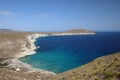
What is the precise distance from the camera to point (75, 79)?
856 inches

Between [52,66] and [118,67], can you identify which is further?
[52,66]

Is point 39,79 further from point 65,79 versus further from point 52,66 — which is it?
point 52,66

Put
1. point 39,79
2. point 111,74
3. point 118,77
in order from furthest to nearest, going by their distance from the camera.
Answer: point 39,79, point 111,74, point 118,77

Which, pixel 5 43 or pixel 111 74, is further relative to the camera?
pixel 5 43

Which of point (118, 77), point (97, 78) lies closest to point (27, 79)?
point (97, 78)

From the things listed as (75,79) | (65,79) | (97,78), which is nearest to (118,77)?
(97,78)

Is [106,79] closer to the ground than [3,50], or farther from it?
farther from it

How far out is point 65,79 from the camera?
23.7 metres

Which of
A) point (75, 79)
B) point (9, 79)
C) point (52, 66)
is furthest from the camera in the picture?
point (52, 66)

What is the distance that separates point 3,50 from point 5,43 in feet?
40.2

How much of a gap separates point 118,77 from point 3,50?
252 ft

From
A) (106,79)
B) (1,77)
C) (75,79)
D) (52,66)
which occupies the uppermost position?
(106,79)

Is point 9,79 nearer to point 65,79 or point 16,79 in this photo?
point 16,79

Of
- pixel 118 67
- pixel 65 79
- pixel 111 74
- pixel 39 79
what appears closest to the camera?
pixel 111 74
